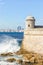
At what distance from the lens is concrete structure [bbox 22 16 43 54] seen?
67.1 feet

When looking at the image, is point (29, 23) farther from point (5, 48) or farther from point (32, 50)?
point (5, 48)

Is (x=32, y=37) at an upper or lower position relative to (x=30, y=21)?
lower

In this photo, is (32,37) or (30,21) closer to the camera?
(32,37)

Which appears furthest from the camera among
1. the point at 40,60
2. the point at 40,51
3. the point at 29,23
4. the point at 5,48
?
the point at 5,48

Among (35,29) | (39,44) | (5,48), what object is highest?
(35,29)

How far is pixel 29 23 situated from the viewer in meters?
21.4

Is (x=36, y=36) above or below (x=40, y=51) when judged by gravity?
above

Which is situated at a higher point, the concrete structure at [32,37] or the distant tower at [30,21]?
the distant tower at [30,21]

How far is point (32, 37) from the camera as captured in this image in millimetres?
21094

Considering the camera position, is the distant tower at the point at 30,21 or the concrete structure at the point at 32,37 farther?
the distant tower at the point at 30,21

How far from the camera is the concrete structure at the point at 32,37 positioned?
20453mm

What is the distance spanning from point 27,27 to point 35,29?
Result: 1043mm

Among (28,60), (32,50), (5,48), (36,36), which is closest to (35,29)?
(36,36)

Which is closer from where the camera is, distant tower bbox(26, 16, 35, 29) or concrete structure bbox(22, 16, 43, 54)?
concrete structure bbox(22, 16, 43, 54)
